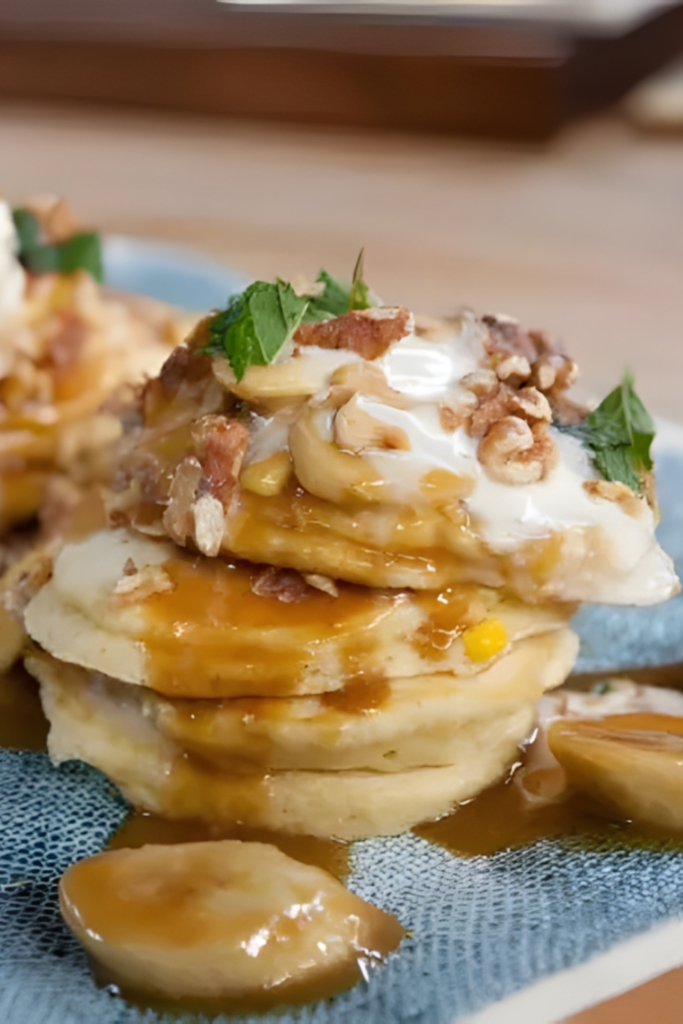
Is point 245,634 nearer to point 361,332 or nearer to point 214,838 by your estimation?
point 214,838

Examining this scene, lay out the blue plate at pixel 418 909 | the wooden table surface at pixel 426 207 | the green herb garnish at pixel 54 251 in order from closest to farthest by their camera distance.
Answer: the blue plate at pixel 418 909, the green herb garnish at pixel 54 251, the wooden table surface at pixel 426 207

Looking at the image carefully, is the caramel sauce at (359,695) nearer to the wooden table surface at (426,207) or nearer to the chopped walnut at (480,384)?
the chopped walnut at (480,384)

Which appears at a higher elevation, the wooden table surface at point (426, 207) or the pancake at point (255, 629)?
the wooden table surface at point (426, 207)

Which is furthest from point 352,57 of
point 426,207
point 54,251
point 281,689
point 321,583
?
point 281,689

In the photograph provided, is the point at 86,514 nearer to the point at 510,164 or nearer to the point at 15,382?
the point at 15,382

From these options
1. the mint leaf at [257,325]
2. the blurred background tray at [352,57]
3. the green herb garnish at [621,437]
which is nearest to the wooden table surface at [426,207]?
the blurred background tray at [352,57]

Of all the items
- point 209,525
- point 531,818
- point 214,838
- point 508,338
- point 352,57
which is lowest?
point 214,838

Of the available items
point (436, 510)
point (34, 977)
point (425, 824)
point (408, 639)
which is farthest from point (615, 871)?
point (34, 977)

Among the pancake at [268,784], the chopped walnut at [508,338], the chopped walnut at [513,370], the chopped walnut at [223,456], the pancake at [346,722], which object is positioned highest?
the chopped walnut at [508,338]
